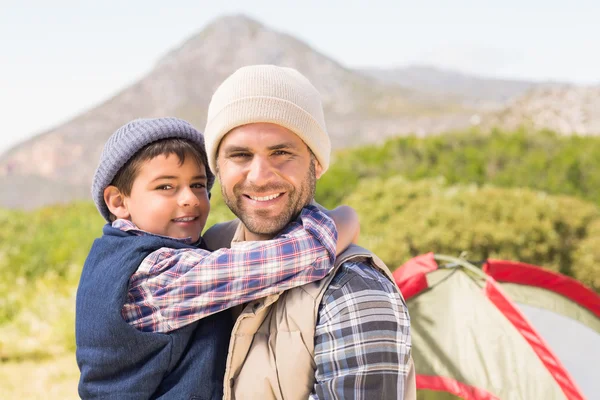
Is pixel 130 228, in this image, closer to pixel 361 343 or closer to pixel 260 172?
pixel 260 172

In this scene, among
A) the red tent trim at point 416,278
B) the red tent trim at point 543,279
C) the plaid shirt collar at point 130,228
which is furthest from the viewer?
the red tent trim at point 543,279

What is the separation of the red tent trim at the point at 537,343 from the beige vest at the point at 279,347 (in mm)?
1031

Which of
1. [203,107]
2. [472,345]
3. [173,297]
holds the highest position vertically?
[203,107]

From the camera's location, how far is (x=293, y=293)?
144 centimetres

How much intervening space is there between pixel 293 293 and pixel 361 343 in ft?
0.78

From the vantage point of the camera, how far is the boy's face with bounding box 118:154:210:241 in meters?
1.74

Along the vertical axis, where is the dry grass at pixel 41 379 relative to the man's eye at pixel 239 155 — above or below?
below

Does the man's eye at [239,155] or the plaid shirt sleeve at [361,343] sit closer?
the plaid shirt sleeve at [361,343]

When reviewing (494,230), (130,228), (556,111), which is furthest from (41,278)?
(556,111)

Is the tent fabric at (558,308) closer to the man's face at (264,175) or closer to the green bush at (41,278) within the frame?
the man's face at (264,175)

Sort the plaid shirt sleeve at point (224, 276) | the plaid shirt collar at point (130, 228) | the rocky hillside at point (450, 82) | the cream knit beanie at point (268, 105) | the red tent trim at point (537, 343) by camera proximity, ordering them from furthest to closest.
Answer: the rocky hillside at point (450, 82) < the red tent trim at point (537, 343) < the plaid shirt collar at point (130, 228) < the cream knit beanie at point (268, 105) < the plaid shirt sleeve at point (224, 276)

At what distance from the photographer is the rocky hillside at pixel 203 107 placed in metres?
33.6

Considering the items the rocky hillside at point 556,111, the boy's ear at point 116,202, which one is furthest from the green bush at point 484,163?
the boy's ear at point 116,202

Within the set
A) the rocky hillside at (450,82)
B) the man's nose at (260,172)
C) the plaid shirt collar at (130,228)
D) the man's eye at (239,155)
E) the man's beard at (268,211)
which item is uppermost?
the rocky hillside at (450,82)
